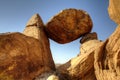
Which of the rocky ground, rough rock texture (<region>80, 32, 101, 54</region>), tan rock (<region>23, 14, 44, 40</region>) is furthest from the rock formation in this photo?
tan rock (<region>23, 14, 44, 40</region>)

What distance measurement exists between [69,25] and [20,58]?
18.4 ft

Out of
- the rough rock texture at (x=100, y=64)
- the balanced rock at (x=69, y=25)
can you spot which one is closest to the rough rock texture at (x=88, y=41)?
the balanced rock at (x=69, y=25)

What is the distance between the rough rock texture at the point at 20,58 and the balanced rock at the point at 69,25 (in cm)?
346

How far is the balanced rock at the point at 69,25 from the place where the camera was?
1481 cm

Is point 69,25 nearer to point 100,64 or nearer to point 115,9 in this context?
point 100,64

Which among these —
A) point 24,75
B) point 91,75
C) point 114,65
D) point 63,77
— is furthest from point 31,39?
point 114,65

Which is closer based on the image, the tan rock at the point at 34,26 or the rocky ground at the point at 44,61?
the rocky ground at the point at 44,61

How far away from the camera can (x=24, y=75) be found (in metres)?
10.8

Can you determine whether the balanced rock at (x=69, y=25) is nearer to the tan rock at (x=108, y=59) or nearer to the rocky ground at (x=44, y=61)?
the rocky ground at (x=44, y=61)

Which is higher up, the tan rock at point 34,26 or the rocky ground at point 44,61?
the tan rock at point 34,26

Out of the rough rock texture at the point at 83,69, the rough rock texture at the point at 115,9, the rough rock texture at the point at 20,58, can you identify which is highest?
the rough rock texture at the point at 115,9

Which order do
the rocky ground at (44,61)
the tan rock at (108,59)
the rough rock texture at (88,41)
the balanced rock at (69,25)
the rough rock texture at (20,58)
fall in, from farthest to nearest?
1. the balanced rock at (69,25)
2. the rough rock texture at (88,41)
3. the rough rock texture at (20,58)
4. the rocky ground at (44,61)
5. the tan rock at (108,59)

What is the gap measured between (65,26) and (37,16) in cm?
236

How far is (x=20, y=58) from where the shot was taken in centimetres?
1087
